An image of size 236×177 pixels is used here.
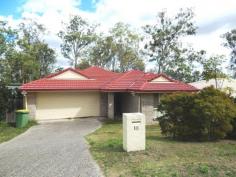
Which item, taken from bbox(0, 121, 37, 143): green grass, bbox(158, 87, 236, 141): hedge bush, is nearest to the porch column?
bbox(0, 121, 37, 143): green grass

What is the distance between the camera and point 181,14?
119 ft

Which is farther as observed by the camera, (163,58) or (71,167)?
(163,58)

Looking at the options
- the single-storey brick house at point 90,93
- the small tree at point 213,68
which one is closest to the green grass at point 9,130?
the single-storey brick house at point 90,93

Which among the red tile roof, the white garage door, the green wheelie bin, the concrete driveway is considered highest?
the red tile roof

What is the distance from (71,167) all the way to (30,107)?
543 inches

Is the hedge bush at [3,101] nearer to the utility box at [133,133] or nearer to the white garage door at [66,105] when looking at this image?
the white garage door at [66,105]

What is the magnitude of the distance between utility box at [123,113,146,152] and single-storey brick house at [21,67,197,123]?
10.3 m

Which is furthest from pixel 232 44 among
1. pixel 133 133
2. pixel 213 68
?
pixel 133 133

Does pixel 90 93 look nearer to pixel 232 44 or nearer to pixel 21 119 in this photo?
pixel 21 119

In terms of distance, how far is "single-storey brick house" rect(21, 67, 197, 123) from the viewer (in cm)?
2111

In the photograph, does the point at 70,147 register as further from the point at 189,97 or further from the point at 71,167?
the point at 189,97

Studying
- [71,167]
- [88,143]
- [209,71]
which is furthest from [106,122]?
[71,167]

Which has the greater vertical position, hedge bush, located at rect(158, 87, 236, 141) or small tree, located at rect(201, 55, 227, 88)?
small tree, located at rect(201, 55, 227, 88)

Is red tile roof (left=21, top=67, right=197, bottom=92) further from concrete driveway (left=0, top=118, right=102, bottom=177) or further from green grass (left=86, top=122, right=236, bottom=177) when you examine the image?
green grass (left=86, top=122, right=236, bottom=177)
